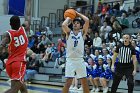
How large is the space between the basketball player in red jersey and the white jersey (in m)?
1.58

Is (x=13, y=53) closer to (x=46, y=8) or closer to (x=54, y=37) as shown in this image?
(x=54, y=37)

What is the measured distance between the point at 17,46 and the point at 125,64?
3.86m

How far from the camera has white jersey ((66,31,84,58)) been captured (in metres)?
8.70

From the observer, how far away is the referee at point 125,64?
1007 cm

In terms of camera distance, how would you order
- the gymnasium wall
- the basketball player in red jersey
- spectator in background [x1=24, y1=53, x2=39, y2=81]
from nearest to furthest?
the basketball player in red jersey < spectator in background [x1=24, y1=53, x2=39, y2=81] < the gymnasium wall

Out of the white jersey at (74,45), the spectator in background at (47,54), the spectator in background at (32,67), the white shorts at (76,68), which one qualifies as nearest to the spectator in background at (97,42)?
the spectator in background at (47,54)

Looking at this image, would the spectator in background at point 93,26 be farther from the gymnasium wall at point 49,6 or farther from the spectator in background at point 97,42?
the gymnasium wall at point 49,6

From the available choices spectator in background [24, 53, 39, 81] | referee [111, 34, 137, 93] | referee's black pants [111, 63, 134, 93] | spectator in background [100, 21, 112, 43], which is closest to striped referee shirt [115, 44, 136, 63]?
referee [111, 34, 137, 93]

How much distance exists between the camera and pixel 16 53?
24.2 ft

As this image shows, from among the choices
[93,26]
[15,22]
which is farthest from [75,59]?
[93,26]

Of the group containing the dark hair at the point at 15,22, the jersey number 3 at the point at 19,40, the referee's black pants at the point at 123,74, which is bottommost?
the referee's black pants at the point at 123,74

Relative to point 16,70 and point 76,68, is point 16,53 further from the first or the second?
point 76,68

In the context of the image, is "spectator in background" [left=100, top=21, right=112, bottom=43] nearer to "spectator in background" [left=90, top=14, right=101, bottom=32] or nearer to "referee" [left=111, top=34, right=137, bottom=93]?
→ "spectator in background" [left=90, top=14, right=101, bottom=32]

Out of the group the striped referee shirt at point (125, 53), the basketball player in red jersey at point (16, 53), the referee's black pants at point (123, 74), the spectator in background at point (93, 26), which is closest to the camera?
the basketball player in red jersey at point (16, 53)
